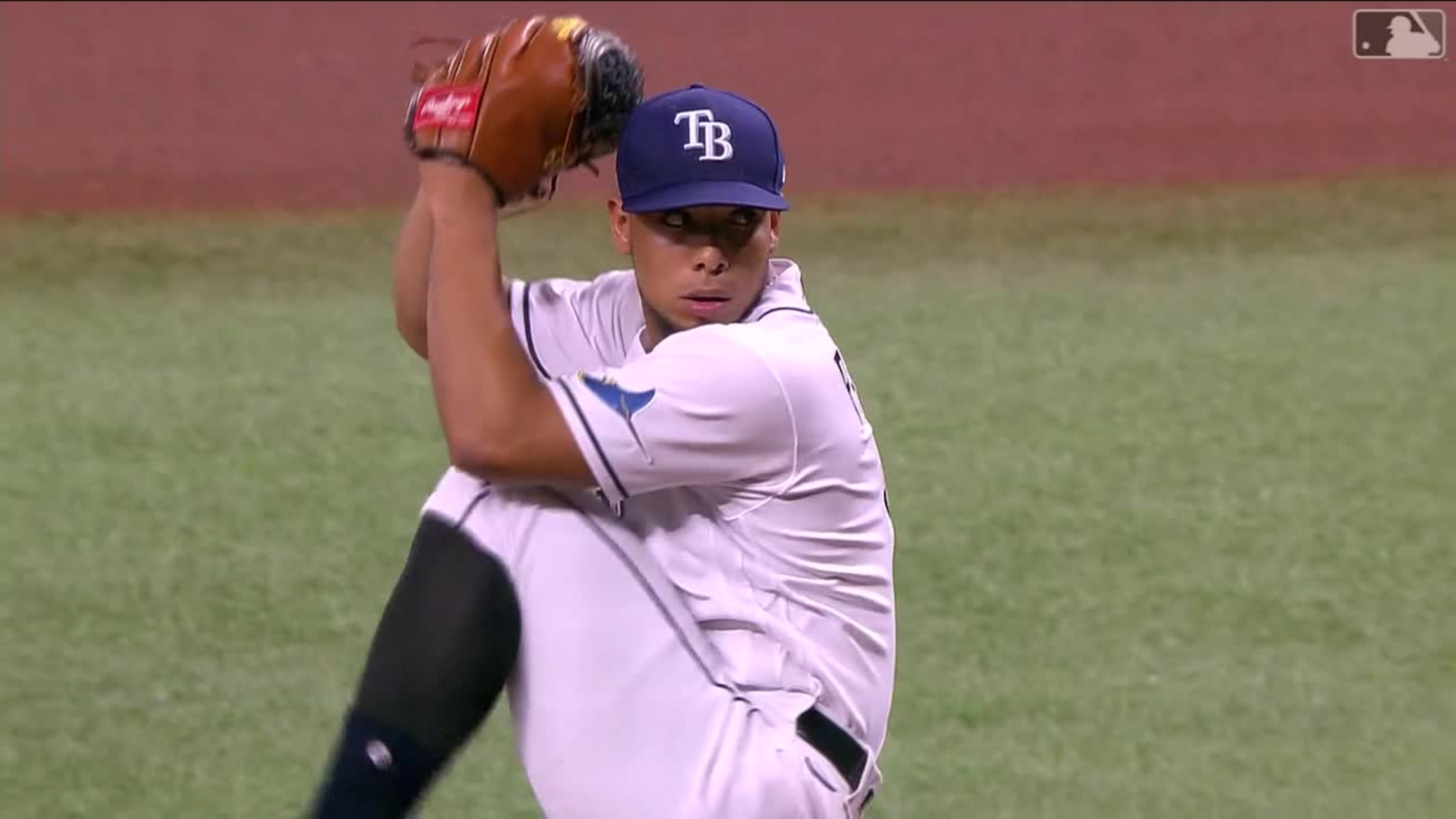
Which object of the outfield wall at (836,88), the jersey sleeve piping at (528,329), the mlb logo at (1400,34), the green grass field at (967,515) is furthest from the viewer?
the outfield wall at (836,88)

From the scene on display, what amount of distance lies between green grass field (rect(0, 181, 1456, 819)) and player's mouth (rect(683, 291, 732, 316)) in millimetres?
1144

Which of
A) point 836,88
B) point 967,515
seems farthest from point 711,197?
point 836,88

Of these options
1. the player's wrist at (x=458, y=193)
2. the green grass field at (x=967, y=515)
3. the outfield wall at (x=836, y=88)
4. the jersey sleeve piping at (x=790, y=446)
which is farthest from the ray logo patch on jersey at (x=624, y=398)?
the outfield wall at (x=836, y=88)

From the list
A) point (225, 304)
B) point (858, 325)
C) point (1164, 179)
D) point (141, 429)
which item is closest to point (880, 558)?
point (141, 429)

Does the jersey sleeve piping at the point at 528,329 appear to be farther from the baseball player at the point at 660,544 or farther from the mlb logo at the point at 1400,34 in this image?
the mlb logo at the point at 1400,34

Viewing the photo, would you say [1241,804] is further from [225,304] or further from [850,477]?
[225,304]

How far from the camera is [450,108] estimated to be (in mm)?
2068

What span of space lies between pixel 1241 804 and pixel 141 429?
3036 mm

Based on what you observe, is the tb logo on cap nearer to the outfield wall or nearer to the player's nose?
the player's nose

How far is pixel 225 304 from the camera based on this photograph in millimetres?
6500

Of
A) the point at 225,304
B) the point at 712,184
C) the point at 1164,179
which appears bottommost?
the point at 1164,179

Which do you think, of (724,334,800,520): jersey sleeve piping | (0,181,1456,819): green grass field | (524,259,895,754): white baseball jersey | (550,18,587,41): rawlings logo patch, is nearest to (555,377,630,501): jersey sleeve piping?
(524,259,895,754): white baseball jersey

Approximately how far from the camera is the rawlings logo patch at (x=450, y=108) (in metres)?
2.05

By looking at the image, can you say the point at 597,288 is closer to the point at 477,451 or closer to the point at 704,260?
the point at 704,260
